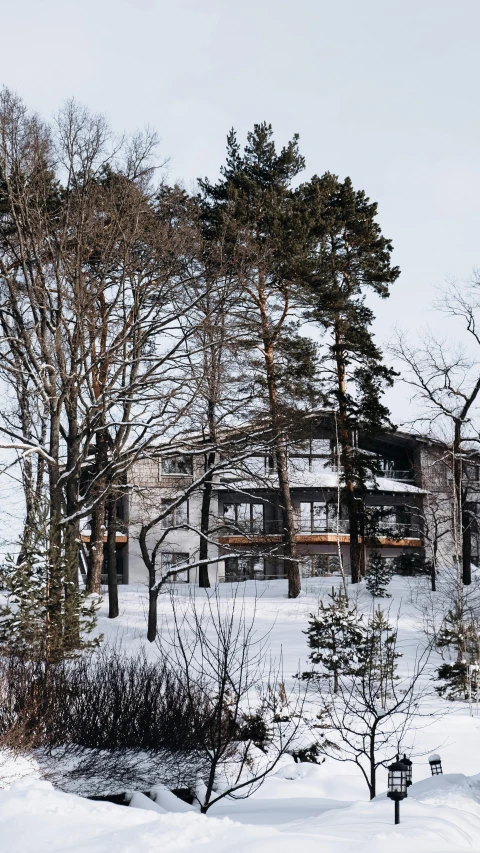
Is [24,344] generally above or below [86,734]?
above

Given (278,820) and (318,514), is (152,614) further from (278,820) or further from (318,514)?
(318,514)

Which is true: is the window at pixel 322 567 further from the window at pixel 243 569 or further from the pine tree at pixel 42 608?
the pine tree at pixel 42 608

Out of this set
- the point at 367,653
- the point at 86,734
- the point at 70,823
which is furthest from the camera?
the point at 367,653

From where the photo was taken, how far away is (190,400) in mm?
21656

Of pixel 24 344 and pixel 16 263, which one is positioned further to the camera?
pixel 16 263

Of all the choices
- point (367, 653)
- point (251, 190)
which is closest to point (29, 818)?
point (367, 653)

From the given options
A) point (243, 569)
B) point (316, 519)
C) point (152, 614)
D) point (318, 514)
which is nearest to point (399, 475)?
point (318, 514)

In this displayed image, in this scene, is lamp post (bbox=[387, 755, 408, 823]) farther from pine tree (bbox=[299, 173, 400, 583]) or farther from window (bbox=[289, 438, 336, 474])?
pine tree (bbox=[299, 173, 400, 583])

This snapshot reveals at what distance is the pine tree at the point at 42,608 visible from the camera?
16.6 m

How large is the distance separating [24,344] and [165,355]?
A: 12.0 feet

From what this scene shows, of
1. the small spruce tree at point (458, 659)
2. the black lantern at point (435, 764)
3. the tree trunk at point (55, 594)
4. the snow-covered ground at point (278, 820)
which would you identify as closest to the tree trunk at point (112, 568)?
the tree trunk at point (55, 594)

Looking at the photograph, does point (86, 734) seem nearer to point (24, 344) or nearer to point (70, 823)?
point (70, 823)

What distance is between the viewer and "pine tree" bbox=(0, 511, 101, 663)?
655 inches

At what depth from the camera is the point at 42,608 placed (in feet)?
57.9
